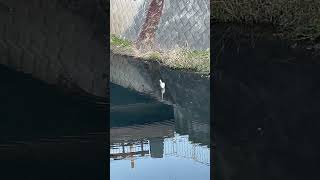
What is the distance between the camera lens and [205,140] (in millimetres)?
3850

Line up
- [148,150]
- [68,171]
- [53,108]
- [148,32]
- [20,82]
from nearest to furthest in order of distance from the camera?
1. [68,171]
2. [148,150]
3. [53,108]
4. [20,82]
5. [148,32]

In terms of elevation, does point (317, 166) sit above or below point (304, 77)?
below

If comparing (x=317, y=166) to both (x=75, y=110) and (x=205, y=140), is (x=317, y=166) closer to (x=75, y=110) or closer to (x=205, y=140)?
(x=205, y=140)

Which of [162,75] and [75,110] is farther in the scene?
[162,75]

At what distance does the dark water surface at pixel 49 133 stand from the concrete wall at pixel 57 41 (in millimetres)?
242

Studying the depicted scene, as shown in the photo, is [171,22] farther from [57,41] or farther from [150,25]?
[57,41]

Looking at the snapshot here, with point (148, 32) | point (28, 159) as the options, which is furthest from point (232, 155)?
point (148, 32)

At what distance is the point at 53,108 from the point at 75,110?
0.17m

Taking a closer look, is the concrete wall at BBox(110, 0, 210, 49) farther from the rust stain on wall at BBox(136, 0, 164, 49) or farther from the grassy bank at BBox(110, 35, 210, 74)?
the grassy bank at BBox(110, 35, 210, 74)

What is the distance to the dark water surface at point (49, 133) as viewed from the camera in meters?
2.91

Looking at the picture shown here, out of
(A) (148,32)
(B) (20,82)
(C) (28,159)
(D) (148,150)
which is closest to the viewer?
(C) (28,159)

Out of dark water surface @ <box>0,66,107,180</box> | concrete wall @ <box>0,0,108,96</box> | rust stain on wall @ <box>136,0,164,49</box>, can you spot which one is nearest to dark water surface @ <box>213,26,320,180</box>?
dark water surface @ <box>0,66,107,180</box>

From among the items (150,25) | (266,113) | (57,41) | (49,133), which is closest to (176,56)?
(150,25)

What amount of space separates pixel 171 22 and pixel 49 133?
458 cm
